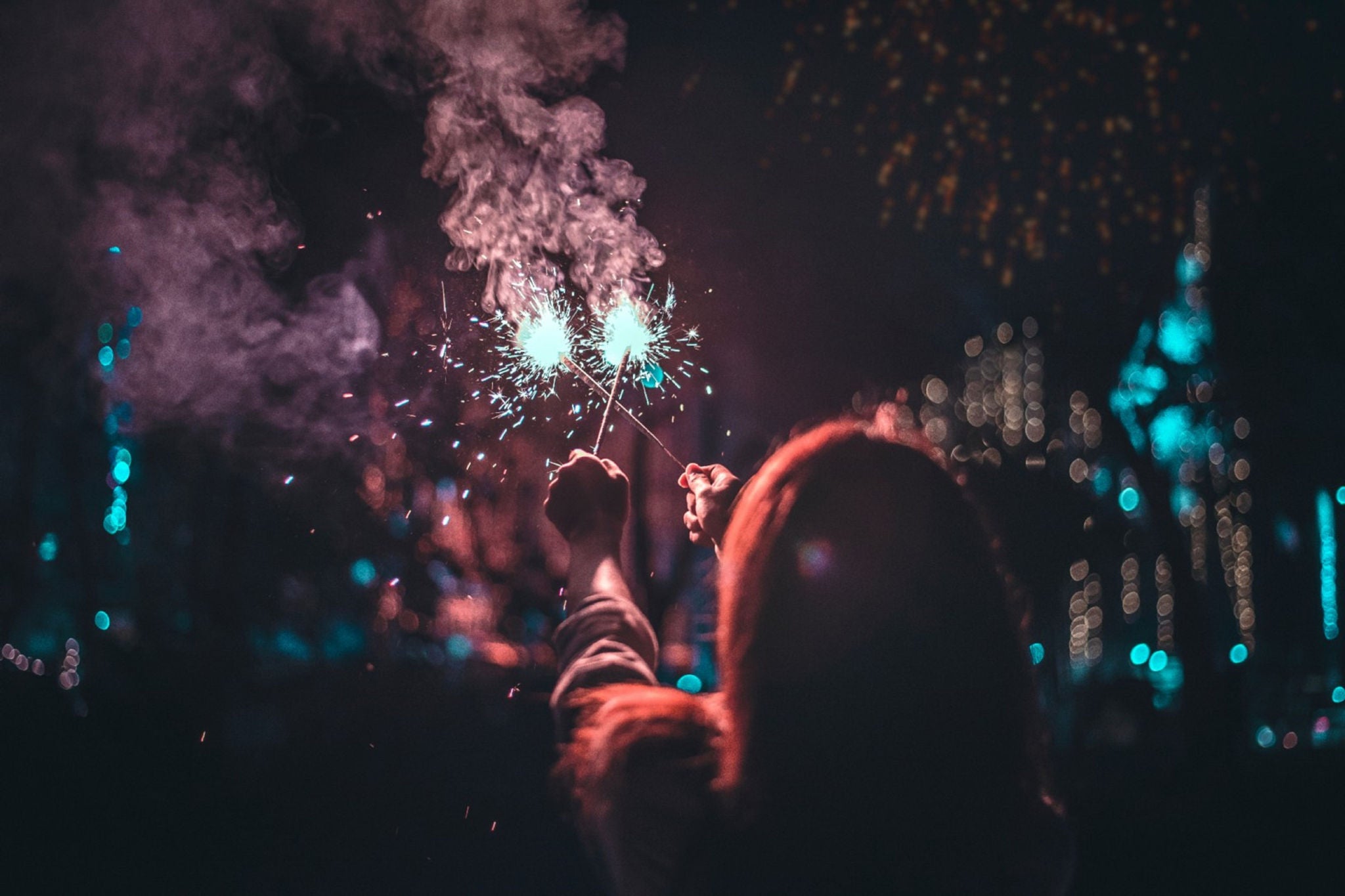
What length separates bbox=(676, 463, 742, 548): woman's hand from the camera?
8.05 ft

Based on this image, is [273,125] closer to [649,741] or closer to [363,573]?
[649,741]

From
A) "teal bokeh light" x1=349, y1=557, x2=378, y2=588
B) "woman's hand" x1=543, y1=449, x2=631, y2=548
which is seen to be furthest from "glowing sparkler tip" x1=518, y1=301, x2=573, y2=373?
"teal bokeh light" x1=349, y1=557, x2=378, y2=588

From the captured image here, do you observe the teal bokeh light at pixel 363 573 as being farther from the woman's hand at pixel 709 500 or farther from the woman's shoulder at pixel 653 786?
the woman's shoulder at pixel 653 786

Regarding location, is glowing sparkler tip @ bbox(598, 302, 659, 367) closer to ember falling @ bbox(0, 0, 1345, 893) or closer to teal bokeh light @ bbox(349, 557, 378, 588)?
ember falling @ bbox(0, 0, 1345, 893)

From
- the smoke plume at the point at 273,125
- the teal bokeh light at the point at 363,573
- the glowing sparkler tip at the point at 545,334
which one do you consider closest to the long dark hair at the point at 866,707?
the glowing sparkler tip at the point at 545,334

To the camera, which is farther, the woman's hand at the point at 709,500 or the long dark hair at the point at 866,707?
the woman's hand at the point at 709,500

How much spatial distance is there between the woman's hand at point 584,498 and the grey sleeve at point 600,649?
408 millimetres

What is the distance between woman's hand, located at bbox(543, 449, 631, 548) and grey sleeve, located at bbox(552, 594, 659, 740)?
1.34 ft

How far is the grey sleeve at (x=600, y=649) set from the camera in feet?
5.53

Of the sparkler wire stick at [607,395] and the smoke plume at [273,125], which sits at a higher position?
the smoke plume at [273,125]

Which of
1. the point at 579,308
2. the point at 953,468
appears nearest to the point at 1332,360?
the point at 579,308

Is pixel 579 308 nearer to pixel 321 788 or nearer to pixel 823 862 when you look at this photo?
pixel 823 862

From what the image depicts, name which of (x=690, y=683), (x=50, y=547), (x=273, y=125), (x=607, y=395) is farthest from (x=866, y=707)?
(x=50, y=547)

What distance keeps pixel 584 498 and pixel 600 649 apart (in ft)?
2.22
